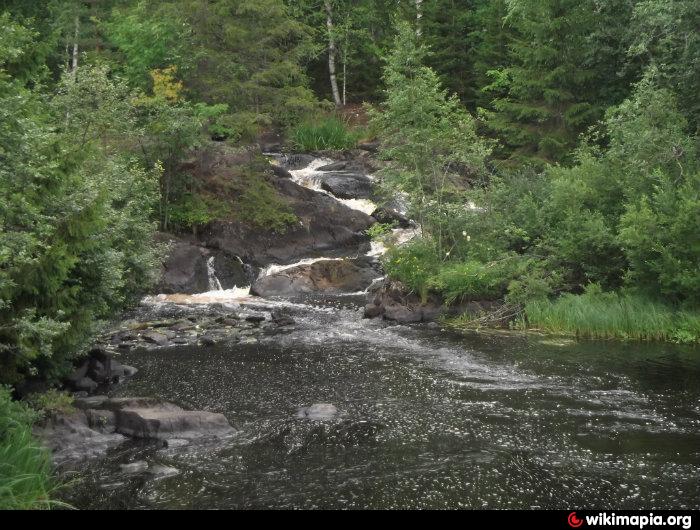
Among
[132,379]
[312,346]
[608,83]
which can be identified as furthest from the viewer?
[608,83]

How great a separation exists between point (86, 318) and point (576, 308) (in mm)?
11871

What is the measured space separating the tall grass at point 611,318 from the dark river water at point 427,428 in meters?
0.84

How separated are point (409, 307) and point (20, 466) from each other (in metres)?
13.8

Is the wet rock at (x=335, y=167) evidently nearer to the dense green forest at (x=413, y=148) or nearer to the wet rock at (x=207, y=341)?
→ the dense green forest at (x=413, y=148)

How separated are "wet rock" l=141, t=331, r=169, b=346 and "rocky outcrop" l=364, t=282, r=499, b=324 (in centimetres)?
585

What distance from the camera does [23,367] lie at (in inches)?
449

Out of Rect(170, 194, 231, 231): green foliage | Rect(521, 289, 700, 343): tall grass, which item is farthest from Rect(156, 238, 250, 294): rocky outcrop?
Rect(521, 289, 700, 343): tall grass

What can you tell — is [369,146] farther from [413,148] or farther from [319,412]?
[319,412]

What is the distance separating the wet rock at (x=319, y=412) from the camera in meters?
11.7

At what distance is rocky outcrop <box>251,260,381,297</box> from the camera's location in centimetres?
2548

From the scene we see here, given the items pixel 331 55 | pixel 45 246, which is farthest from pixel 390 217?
pixel 45 246
